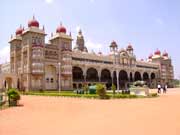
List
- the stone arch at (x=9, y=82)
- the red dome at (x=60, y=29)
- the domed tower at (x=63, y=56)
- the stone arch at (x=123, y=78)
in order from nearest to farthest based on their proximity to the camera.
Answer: the stone arch at (x=9, y=82) → the domed tower at (x=63, y=56) → the red dome at (x=60, y=29) → the stone arch at (x=123, y=78)

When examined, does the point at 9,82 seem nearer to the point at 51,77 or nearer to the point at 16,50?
the point at 16,50

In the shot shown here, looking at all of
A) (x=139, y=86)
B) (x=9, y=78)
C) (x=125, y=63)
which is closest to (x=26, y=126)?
(x=139, y=86)

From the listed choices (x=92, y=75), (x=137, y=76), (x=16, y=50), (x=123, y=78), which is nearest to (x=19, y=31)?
(x=16, y=50)

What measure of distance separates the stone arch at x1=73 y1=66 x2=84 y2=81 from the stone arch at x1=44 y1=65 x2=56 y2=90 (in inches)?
308

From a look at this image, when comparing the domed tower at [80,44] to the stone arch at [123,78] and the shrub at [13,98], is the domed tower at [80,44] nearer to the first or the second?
the stone arch at [123,78]

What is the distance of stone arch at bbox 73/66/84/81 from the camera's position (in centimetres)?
6594

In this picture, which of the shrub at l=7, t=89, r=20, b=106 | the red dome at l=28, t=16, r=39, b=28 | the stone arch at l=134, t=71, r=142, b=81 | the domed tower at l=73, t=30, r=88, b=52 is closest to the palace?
the red dome at l=28, t=16, r=39, b=28

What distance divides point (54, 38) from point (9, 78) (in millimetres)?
Answer: 15250

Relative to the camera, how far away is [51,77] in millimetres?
58375

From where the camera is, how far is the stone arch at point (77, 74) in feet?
216

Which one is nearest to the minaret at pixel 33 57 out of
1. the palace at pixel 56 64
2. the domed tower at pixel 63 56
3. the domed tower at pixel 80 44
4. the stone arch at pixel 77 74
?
the palace at pixel 56 64

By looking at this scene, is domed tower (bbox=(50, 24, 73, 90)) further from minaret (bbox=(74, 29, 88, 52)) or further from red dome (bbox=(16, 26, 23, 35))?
minaret (bbox=(74, 29, 88, 52))

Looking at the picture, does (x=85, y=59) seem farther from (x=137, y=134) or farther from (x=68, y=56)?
(x=137, y=134)

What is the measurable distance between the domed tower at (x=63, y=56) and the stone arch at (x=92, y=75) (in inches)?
404
